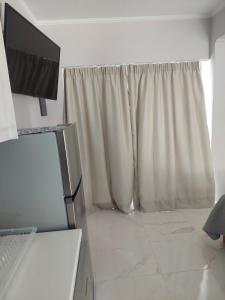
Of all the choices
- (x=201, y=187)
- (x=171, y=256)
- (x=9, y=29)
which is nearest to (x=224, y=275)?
(x=171, y=256)

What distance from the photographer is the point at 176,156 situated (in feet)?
10.8

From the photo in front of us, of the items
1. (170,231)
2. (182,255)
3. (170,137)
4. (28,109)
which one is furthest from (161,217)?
(28,109)

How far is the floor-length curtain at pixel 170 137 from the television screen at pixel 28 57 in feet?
4.07

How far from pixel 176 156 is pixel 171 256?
138 cm

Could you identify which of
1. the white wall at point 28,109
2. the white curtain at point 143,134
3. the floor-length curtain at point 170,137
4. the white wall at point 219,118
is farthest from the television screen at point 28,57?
the white wall at point 219,118

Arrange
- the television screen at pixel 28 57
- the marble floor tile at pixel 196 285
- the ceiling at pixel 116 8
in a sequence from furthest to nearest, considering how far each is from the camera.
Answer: the ceiling at pixel 116 8, the marble floor tile at pixel 196 285, the television screen at pixel 28 57

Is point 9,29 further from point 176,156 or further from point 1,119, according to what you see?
point 176,156

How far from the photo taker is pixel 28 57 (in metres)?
1.73

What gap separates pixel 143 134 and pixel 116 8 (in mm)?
1512

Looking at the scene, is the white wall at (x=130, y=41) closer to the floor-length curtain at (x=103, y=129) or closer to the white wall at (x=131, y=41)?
the white wall at (x=131, y=41)

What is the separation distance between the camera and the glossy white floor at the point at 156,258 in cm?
193

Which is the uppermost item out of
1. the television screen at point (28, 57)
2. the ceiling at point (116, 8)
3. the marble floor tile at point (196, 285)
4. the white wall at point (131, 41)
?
the ceiling at point (116, 8)

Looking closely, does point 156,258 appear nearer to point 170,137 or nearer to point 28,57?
point 170,137

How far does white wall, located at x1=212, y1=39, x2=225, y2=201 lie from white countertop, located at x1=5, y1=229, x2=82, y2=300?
102 inches
